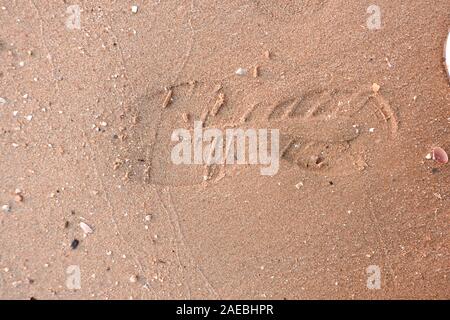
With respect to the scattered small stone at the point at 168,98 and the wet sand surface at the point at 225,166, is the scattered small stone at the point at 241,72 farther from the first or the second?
the scattered small stone at the point at 168,98

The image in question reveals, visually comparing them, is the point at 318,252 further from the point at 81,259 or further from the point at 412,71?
the point at 81,259

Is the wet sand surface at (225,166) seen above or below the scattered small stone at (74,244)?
above

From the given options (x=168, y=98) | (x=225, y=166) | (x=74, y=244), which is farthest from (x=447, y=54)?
(x=74, y=244)

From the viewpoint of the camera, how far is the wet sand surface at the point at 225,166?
7.97 ft

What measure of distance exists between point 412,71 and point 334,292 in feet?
4.79

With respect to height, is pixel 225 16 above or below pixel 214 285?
above

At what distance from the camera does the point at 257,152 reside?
2426 millimetres

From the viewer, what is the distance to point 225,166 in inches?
96.3

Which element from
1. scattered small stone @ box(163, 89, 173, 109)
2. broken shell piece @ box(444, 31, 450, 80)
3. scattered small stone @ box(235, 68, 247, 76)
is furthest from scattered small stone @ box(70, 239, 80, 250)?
broken shell piece @ box(444, 31, 450, 80)

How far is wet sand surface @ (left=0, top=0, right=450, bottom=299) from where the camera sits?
2.43 metres

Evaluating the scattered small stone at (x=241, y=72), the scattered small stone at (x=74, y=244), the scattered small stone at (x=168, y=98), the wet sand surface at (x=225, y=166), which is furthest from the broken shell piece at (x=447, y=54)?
the scattered small stone at (x=74, y=244)

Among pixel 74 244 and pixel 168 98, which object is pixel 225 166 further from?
pixel 74 244

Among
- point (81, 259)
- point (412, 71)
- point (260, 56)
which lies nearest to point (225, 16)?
point (260, 56)

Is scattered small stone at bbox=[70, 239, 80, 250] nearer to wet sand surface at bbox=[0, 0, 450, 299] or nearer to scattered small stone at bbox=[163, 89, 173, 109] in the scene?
wet sand surface at bbox=[0, 0, 450, 299]
